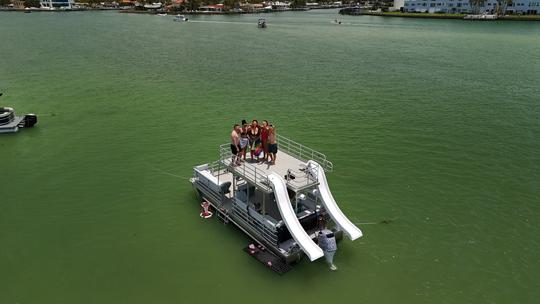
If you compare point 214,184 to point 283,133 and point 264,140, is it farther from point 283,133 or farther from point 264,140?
point 283,133

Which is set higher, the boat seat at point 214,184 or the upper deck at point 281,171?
the upper deck at point 281,171

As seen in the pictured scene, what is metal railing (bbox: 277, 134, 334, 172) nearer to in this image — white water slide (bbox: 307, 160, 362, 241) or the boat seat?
white water slide (bbox: 307, 160, 362, 241)

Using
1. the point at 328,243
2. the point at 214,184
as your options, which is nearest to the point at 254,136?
the point at 214,184

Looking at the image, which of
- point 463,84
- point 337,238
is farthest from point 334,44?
point 337,238

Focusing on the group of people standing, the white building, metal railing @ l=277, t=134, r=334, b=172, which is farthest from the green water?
the white building

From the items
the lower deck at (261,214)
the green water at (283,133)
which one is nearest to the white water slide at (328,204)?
the lower deck at (261,214)

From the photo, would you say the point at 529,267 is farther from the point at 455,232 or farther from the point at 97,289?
the point at 97,289

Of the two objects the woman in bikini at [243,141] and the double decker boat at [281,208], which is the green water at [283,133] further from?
the woman in bikini at [243,141]
